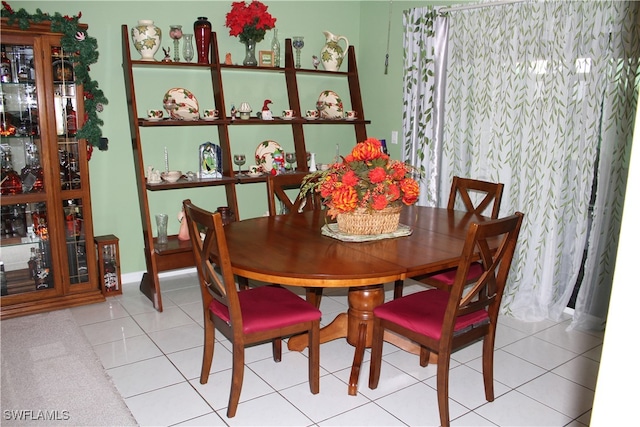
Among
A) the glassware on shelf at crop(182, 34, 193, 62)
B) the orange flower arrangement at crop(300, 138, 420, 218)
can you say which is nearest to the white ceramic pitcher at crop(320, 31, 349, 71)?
the glassware on shelf at crop(182, 34, 193, 62)

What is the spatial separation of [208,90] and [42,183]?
147 cm

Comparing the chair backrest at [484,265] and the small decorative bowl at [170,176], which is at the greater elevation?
the small decorative bowl at [170,176]

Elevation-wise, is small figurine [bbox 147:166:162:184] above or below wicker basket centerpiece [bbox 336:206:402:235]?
above

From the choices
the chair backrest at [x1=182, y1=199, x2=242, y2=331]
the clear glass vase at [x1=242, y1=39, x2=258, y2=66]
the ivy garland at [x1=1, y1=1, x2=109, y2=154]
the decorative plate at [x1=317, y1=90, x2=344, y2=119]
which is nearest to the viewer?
the chair backrest at [x1=182, y1=199, x2=242, y2=331]

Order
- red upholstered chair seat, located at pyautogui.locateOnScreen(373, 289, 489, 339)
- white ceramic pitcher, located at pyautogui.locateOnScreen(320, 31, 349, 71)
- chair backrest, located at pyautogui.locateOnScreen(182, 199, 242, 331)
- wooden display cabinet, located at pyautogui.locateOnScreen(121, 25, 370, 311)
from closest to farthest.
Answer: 1. chair backrest, located at pyautogui.locateOnScreen(182, 199, 242, 331)
2. red upholstered chair seat, located at pyautogui.locateOnScreen(373, 289, 489, 339)
3. wooden display cabinet, located at pyautogui.locateOnScreen(121, 25, 370, 311)
4. white ceramic pitcher, located at pyautogui.locateOnScreen(320, 31, 349, 71)

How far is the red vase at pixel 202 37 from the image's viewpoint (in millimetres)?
3926

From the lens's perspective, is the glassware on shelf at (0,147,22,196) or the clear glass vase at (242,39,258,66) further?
the clear glass vase at (242,39,258,66)

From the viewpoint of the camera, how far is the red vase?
3.93 metres

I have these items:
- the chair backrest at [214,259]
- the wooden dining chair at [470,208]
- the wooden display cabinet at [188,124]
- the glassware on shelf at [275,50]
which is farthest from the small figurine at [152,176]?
the wooden dining chair at [470,208]

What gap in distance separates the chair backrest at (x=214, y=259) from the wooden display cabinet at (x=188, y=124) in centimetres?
129

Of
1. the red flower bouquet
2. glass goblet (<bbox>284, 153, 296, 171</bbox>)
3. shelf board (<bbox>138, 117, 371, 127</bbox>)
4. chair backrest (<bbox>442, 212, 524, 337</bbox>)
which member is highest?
the red flower bouquet

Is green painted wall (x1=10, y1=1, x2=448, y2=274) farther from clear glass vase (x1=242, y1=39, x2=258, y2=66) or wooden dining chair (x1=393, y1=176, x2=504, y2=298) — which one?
wooden dining chair (x1=393, y1=176, x2=504, y2=298)

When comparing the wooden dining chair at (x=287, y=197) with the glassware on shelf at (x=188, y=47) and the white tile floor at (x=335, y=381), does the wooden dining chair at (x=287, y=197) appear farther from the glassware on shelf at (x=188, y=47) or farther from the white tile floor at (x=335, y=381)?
the glassware on shelf at (x=188, y=47)

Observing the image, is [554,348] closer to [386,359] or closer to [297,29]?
[386,359]
